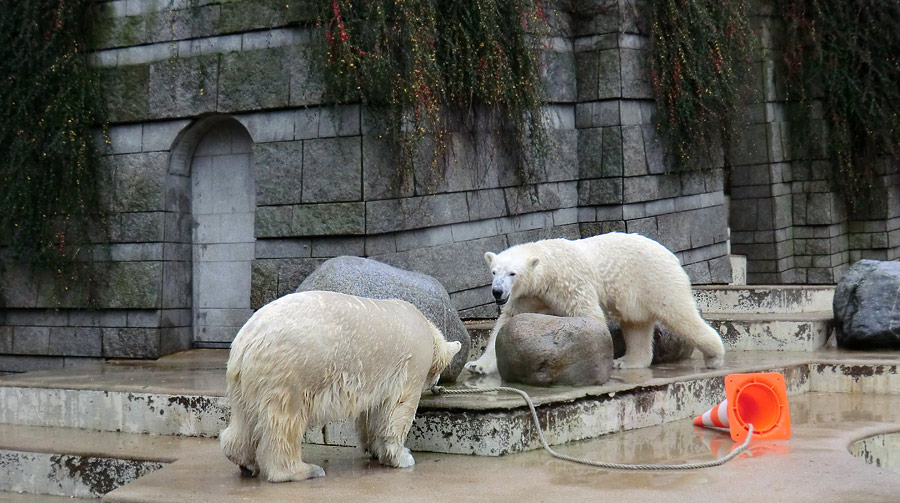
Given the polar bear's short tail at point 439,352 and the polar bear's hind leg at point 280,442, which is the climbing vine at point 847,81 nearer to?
the polar bear's short tail at point 439,352

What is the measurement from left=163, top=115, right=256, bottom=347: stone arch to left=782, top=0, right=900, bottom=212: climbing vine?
6791 mm

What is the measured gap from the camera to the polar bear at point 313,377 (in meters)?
4.09

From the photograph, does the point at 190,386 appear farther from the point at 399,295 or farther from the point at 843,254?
the point at 843,254

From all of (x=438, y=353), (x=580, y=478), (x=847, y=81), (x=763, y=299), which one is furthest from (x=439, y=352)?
(x=847, y=81)

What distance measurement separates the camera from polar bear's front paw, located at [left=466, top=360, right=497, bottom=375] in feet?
19.9

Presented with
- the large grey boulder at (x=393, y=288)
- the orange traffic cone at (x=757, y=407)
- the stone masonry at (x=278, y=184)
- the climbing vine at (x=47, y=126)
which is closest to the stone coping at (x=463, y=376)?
the large grey boulder at (x=393, y=288)

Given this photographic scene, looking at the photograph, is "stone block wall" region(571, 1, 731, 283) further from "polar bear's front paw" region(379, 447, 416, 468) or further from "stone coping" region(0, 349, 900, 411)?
"polar bear's front paw" region(379, 447, 416, 468)

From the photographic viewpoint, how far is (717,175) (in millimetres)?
10328

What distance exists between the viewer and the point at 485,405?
189 inches

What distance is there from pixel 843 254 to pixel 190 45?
8268 millimetres

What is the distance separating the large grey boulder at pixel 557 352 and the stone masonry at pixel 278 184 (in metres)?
2.18

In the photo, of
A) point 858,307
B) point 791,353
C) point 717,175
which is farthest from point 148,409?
point 717,175

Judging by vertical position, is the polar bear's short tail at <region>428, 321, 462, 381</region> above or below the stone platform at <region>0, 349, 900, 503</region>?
above

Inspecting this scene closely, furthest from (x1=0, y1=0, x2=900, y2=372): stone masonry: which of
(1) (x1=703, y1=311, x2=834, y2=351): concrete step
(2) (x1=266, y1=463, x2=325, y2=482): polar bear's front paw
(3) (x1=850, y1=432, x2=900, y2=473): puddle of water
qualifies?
(3) (x1=850, y1=432, x2=900, y2=473): puddle of water
